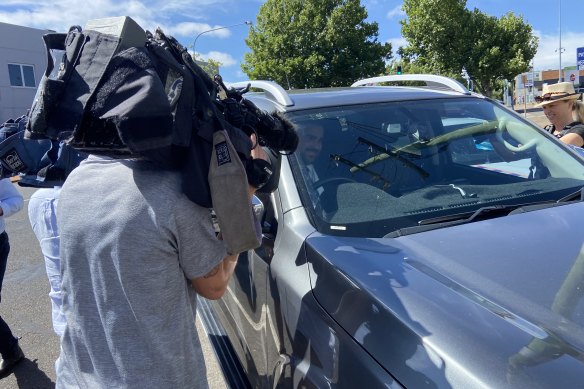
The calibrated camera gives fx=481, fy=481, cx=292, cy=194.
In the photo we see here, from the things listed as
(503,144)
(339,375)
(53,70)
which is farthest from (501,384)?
(503,144)

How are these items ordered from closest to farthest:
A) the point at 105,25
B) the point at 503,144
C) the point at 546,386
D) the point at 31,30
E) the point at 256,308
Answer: the point at 546,386 → the point at 105,25 → the point at 256,308 → the point at 503,144 → the point at 31,30

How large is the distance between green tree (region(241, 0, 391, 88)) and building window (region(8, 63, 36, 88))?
53.6 ft

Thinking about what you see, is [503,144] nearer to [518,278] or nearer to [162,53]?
[518,278]

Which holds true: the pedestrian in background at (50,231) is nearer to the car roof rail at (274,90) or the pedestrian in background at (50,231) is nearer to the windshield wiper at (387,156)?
the car roof rail at (274,90)

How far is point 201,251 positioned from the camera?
4.51 feet

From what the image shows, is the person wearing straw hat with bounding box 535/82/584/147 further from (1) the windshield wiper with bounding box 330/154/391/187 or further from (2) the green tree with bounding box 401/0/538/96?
(2) the green tree with bounding box 401/0/538/96

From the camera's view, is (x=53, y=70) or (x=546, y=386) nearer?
(x=546, y=386)

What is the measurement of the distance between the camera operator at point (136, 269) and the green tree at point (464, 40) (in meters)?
21.8

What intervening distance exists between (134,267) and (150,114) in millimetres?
426

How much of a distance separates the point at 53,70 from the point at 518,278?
5.18 ft

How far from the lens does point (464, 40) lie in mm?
21672

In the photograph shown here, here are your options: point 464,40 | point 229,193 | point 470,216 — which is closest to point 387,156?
point 470,216

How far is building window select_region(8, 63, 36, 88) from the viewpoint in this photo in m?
30.1

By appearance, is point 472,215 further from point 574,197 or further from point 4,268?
point 4,268
